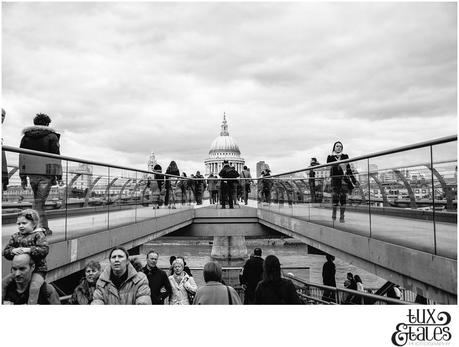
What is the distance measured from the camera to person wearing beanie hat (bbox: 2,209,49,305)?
452cm

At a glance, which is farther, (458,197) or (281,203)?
(281,203)

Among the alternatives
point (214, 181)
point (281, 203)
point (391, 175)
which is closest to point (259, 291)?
point (391, 175)

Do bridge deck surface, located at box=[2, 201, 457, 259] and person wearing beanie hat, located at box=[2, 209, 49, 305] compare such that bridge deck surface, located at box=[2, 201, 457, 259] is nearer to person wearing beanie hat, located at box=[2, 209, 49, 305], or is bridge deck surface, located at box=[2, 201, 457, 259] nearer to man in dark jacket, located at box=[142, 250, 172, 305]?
person wearing beanie hat, located at box=[2, 209, 49, 305]

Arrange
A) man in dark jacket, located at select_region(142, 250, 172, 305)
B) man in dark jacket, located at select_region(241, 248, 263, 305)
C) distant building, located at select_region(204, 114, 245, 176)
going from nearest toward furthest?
man in dark jacket, located at select_region(142, 250, 172, 305) → man in dark jacket, located at select_region(241, 248, 263, 305) → distant building, located at select_region(204, 114, 245, 176)

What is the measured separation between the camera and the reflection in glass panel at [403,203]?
565 centimetres

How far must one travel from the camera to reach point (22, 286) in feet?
14.7

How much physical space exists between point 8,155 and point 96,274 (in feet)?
5.70

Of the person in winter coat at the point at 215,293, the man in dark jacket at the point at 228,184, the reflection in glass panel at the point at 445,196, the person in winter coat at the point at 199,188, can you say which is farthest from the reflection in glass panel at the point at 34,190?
the person in winter coat at the point at 199,188

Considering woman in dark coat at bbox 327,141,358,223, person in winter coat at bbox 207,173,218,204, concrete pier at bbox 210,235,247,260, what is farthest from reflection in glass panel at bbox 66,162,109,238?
concrete pier at bbox 210,235,247,260

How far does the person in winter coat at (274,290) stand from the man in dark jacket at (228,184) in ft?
44.5

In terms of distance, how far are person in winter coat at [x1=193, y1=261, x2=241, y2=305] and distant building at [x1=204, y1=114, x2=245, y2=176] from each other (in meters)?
128

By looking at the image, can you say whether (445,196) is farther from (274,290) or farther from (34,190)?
(34,190)

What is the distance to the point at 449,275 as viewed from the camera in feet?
15.9
